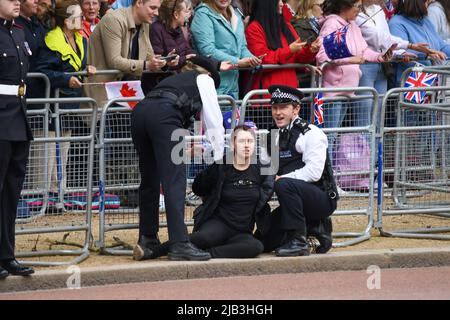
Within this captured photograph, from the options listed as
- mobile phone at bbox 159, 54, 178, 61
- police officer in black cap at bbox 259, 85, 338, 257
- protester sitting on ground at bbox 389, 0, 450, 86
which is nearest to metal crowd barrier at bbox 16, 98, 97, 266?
mobile phone at bbox 159, 54, 178, 61

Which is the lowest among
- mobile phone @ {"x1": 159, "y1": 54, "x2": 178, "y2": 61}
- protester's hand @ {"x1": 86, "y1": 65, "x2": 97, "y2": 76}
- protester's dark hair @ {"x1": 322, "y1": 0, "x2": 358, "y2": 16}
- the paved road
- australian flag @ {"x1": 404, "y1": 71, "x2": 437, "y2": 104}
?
the paved road

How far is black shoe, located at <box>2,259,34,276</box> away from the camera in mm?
9742

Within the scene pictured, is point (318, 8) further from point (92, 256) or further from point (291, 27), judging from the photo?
Answer: point (92, 256)

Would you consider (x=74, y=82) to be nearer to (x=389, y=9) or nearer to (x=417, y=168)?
(x=417, y=168)

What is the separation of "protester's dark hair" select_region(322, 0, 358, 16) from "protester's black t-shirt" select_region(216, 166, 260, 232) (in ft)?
12.3

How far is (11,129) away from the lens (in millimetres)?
9609

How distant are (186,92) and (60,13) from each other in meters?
2.80

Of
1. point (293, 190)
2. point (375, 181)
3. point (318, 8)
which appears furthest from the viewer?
point (318, 8)

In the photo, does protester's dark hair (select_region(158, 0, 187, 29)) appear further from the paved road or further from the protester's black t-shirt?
the paved road

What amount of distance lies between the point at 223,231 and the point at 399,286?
1.71 meters

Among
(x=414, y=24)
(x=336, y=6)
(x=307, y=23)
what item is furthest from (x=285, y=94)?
(x=414, y=24)

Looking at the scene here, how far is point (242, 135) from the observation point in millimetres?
10672
